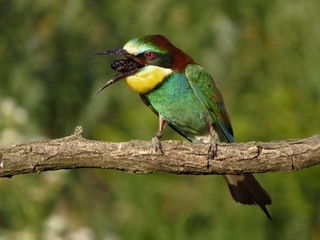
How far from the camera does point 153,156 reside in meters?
2.21

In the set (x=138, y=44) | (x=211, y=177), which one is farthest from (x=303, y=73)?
(x=138, y=44)

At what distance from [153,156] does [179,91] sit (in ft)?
2.11

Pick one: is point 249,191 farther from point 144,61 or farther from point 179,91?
point 144,61

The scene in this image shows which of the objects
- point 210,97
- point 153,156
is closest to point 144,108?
point 210,97

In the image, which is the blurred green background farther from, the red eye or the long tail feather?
the red eye

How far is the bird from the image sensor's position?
2631 mm

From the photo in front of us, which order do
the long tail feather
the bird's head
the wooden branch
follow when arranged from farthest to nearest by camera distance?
1. the long tail feather
2. the bird's head
3. the wooden branch

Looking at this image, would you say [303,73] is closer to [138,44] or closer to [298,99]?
[298,99]

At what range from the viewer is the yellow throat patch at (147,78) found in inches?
104

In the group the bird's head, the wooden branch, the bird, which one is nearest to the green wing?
the bird

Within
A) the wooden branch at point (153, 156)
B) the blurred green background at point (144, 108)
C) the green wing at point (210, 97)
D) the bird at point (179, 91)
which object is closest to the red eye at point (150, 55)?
the bird at point (179, 91)

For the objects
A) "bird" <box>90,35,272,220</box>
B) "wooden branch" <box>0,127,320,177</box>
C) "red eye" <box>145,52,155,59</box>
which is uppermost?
"red eye" <box>145,52,155,59</box>

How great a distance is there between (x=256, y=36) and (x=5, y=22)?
156 cm

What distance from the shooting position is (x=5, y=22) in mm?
3912
